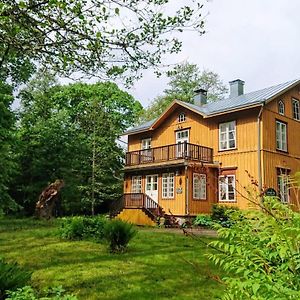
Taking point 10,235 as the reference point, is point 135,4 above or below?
above

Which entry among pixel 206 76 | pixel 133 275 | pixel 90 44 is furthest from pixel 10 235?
pixel 206 76

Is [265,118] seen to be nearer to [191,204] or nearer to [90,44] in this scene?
[191,204]

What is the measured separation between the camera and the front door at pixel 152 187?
80.0 ft

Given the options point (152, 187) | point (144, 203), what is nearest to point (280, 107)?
point (152, 187)

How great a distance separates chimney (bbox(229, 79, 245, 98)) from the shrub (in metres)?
22.7

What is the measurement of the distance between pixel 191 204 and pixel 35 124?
15.2 metres

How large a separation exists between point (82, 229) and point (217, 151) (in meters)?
12.4

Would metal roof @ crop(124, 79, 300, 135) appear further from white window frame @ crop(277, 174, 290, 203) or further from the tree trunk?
white window frame @ crop(277, 174, 290, 203)

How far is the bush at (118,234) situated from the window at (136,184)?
51.5ft

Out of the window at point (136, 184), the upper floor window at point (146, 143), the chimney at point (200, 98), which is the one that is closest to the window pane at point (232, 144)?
the chimney at point (200, 98)

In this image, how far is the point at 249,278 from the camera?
8.64 feet

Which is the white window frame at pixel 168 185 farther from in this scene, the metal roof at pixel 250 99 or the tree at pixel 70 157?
the tree at pixel 70 157

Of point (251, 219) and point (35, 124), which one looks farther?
point (35, 124)

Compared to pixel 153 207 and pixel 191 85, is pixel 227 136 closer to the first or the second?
pixel 153 207
